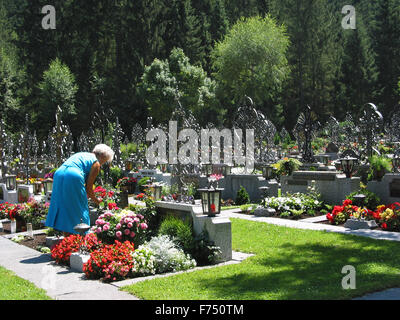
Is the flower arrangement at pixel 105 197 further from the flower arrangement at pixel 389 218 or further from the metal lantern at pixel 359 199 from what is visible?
the flower arrangement at pixel 389 218

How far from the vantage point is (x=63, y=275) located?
8484mm

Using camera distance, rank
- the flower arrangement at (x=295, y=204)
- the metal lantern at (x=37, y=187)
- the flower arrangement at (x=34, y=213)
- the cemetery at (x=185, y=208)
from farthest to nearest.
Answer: the metal lantern at (x=37, y=187), the flower arrangement at (x=295, y=204), the flower arrangement at (x=34, y=213), the cemetery at (x=185, y=208)

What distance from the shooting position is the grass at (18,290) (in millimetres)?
6945

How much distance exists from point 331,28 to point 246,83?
2028 centimetres

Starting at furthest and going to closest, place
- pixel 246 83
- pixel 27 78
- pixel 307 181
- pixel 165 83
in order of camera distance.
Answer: pixel 27 78 < pixel 246 83 < pixel 165 83 < pixel 307 181

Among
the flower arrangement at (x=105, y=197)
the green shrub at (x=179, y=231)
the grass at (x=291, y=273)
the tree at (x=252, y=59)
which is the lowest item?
the grass at (x=291, y=273)

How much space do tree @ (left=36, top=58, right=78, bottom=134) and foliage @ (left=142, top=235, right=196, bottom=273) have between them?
3622cm

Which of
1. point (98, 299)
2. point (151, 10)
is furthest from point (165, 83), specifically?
point (98, 299)

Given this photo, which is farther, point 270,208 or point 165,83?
point 165,83

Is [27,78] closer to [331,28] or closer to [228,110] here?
[228,110]

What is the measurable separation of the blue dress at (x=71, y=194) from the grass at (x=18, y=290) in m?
1.73

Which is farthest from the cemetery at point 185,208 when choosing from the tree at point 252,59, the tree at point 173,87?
the tree at point 252,59

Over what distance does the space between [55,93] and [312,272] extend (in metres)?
38.5

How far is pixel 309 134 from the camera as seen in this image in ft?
70.4
